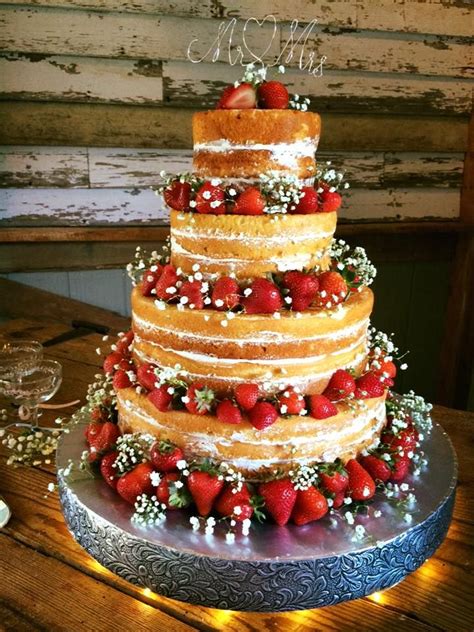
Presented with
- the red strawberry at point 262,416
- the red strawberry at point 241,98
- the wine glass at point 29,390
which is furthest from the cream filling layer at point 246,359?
the wine glass at point 29,390

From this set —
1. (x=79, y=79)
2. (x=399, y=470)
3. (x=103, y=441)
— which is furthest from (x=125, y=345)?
(x=79, y=79)

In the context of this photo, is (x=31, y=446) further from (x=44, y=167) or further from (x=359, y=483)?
(x=44, y=167)

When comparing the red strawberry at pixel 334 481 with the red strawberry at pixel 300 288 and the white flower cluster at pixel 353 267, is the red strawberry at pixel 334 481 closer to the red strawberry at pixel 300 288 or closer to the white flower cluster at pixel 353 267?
the red strawberry at pixel 300 288

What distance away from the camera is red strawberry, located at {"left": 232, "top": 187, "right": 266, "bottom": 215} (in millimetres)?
1430

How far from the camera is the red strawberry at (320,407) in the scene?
143cm

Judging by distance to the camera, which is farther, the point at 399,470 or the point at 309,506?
the point at 399,470

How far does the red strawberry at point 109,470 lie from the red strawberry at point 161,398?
0.19 metres

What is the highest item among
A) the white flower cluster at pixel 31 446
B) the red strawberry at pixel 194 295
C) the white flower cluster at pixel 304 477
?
the red strawberry at pixel 194 295

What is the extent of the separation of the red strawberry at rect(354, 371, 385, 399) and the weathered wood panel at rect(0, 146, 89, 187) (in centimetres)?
230

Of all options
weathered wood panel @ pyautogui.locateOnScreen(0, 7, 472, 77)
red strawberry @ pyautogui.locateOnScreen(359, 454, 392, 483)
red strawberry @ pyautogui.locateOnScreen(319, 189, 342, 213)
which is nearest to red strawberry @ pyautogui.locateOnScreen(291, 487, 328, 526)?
red strawberry @ pyautogui.locateOnScreen(359, 454, 392, 483)

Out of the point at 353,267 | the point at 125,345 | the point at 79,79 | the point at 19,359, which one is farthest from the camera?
the point at 79,79

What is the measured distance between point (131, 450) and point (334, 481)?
496 millimetres

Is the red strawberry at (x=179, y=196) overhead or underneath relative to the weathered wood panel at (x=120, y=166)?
overhead

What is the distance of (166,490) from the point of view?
139 centimetres
